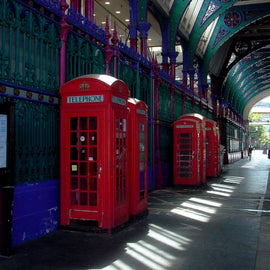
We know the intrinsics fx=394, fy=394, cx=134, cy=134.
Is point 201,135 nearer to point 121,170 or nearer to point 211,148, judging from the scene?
point 211,148

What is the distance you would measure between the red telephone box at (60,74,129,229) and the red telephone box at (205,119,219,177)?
11976 mm

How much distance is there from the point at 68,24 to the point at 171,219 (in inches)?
179

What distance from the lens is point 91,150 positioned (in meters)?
7.08

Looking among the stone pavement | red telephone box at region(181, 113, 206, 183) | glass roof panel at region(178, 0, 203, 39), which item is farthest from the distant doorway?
glass roof panel at region(178, 0, 203, 39)

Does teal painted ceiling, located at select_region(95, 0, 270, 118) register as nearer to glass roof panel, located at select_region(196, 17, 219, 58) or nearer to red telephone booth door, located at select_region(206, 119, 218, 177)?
glass roof panel, located at select_region(196, 17, 219, 58)

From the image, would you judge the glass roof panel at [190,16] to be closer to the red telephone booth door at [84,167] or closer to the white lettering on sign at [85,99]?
the white lettering on sign at [85,99]

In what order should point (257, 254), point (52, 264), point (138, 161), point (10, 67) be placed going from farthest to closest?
point (138, 161), point (10, 67), point (257, 254), point (52, 264)

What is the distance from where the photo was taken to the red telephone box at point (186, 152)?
567 inches

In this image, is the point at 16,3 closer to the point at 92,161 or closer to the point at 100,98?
the point at 100,98

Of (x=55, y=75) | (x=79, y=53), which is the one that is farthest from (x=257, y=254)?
(x=79, y=53)

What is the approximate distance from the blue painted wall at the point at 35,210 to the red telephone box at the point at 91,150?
0.19 meters

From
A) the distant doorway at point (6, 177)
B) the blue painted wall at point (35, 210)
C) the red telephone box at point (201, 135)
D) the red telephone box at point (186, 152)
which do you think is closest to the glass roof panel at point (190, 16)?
the red telephone box at point (201, 135)

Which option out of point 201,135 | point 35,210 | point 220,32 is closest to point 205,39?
point 220,32

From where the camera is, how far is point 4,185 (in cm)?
554
